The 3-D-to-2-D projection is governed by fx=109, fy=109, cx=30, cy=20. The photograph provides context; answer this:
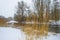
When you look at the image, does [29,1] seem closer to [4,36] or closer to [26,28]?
[26,28]

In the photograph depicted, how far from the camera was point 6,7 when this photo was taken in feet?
3.68

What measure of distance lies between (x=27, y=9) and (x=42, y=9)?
0.50 ft

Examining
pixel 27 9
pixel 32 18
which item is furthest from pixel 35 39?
pixel 27 9

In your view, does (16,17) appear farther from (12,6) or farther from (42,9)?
(42,9)

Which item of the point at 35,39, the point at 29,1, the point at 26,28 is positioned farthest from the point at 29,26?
the point at 29,1

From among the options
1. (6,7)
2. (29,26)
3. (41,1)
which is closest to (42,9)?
(41,1)

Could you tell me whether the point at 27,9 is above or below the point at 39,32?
above

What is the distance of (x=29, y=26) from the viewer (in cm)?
110

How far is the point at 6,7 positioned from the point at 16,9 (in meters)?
0.11

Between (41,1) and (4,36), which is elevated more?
(41,1)

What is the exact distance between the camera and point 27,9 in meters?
1.12

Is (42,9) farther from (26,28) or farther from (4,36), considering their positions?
(4,36)

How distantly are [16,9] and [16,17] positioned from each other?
0.27 ft

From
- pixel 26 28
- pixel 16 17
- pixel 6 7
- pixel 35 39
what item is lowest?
pixel 35 39
